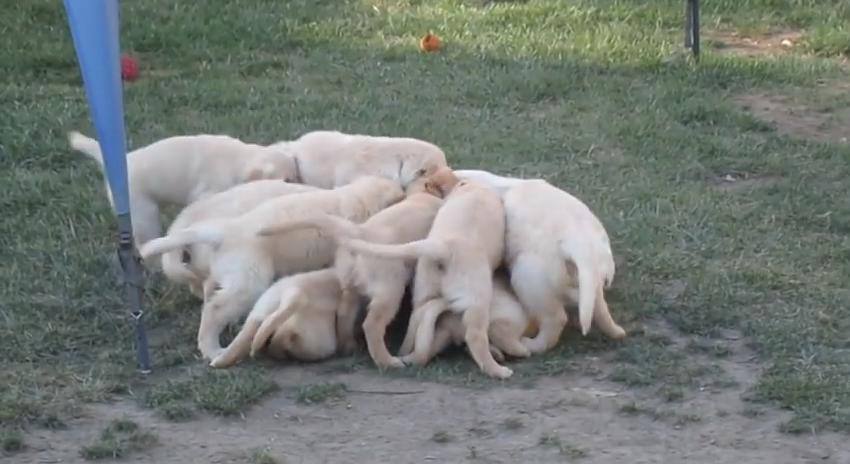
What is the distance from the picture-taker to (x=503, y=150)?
641 cm

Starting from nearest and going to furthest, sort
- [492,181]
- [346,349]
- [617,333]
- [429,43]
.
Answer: [346,349]
[617,333]
[492,181]
[429,43]

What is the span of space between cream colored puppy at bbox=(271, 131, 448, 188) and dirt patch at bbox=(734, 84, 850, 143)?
246 centimetres

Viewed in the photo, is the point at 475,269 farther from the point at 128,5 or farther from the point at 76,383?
the point at 128,5

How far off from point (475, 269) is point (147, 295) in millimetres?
1196

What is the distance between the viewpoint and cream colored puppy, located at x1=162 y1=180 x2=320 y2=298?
4.41 m

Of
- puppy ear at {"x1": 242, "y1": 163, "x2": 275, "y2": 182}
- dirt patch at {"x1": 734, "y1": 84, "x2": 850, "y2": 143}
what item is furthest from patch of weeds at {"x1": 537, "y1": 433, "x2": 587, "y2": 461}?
dirt patch at {"x1": 734, "y1": 84, "x2": 850, "y2": 143}

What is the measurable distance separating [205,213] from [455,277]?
36.2 inches

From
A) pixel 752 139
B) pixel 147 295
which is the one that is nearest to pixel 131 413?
pixel 147 295

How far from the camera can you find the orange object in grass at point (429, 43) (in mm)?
7990

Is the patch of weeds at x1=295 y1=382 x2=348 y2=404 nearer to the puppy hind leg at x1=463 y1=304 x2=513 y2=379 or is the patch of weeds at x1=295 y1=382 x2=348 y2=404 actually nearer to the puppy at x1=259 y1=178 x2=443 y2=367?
the puppy at x1=259 y1=178 x2=443 y2=367

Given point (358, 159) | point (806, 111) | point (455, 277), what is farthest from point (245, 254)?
point (806, 111)

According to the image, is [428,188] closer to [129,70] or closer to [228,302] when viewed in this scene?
[228,302]

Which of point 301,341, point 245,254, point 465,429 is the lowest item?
point 465,429

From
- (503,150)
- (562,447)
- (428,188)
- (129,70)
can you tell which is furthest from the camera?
(129,70)
